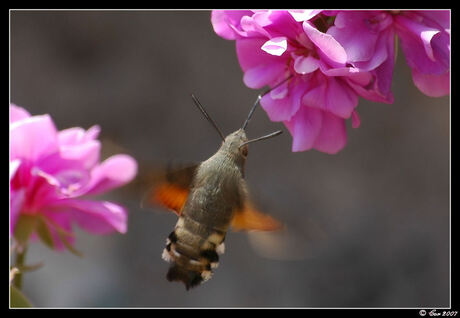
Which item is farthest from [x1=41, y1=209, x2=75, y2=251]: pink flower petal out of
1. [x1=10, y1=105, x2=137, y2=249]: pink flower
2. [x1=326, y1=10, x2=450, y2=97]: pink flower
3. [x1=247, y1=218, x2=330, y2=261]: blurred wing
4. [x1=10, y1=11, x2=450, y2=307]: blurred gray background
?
[x1=10, y1=11, x2=450, y2=307]: blurred gray background

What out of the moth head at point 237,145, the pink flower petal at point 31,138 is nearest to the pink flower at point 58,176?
the pink flower petal at point 31,138

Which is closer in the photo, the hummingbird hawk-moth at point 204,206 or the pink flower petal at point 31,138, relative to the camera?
the pink flower petal at point 31,138

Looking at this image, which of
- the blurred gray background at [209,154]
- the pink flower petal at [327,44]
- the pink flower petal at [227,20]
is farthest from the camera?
the blurred gray background at [209,154]

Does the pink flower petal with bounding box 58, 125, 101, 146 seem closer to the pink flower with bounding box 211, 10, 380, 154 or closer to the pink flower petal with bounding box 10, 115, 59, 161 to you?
the pink flower petal with bounding box 10, 115, 59, 161

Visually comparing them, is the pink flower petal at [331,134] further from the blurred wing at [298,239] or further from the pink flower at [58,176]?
the pink flower at [58,176]

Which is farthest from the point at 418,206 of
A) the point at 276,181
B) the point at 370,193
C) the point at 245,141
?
the point at 245,141

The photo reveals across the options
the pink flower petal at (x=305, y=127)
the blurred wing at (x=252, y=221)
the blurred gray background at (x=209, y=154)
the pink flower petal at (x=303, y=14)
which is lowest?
the blurred gray background at (x=209, y=154)

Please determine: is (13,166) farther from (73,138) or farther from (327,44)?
(327,44)
